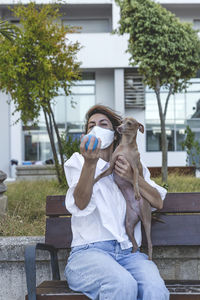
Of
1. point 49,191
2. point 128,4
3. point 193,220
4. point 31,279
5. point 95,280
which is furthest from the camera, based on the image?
point 128,4

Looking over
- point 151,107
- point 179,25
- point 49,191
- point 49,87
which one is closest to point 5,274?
point 49,191

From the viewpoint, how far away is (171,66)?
288 inches

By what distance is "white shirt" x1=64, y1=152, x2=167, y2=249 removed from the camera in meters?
1.99

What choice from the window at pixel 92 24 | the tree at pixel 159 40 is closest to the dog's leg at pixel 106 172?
the tree at pixel 159 40

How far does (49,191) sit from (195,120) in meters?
12.7

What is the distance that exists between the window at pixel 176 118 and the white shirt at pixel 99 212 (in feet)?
48.7

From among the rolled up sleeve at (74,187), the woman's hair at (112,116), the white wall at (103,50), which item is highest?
the white wall at (103,50)

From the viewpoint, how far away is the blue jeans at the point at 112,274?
1778mm

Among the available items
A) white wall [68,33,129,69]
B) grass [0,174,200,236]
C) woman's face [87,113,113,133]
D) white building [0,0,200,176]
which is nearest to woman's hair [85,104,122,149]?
woman's face [87,113,113,133]

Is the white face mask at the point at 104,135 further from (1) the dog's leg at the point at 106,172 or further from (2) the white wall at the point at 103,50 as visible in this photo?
(2) the white wall at the point at 103,50

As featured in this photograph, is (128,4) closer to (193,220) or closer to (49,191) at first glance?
(49,191)

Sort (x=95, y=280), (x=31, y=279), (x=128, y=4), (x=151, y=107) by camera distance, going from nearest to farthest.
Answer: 1. (x=95, y=280)
2. (x=31, y=279)
3. (x=128, y=4)
4. (x=151, y=107)

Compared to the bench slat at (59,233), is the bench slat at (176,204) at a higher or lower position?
higher

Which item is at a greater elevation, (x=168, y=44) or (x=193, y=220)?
(x=168, y=44)
